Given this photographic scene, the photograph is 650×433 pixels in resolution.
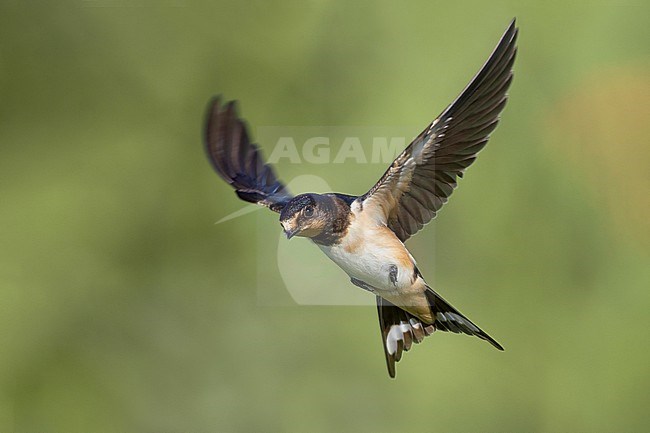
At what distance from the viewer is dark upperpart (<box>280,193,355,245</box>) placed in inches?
55.9

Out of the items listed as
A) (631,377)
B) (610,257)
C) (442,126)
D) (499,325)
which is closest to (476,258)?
(499,325)

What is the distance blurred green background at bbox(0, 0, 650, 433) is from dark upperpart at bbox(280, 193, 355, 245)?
1.80m

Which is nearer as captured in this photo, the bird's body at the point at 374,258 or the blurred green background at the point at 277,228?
the bird's body at the point at 374,258

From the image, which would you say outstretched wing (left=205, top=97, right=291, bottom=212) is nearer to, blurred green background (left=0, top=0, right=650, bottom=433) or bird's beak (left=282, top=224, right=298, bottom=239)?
bird's beak (left=282, top=224, right=298, bottom=239)

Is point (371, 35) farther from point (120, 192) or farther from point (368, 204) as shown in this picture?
point (368, 204)

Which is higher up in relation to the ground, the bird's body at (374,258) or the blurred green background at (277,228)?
the blurred green background at (277,228)

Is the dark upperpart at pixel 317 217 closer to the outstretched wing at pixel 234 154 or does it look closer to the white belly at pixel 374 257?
the white belly at pixel 374 257

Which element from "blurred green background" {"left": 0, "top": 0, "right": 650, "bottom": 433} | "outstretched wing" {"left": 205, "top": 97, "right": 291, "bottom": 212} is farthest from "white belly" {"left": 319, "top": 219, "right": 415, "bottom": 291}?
"blurred green background" {"left": 0, "top": 0, "right": 650, "bottom": 433}

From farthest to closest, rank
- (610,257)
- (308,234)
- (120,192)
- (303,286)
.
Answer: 1. (120,192)
2. (610,257)
3. (303,286)
4. (308,234)

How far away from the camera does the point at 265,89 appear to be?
3801mm

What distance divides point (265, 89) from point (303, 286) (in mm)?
1061

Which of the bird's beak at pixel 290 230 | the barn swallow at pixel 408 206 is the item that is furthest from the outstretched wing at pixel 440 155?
the bird's beak at pixel 290 230

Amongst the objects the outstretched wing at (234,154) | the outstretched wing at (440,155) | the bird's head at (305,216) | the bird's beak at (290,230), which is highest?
the outstretched wing at (234,154)

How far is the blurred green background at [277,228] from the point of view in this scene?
3.49 meters
